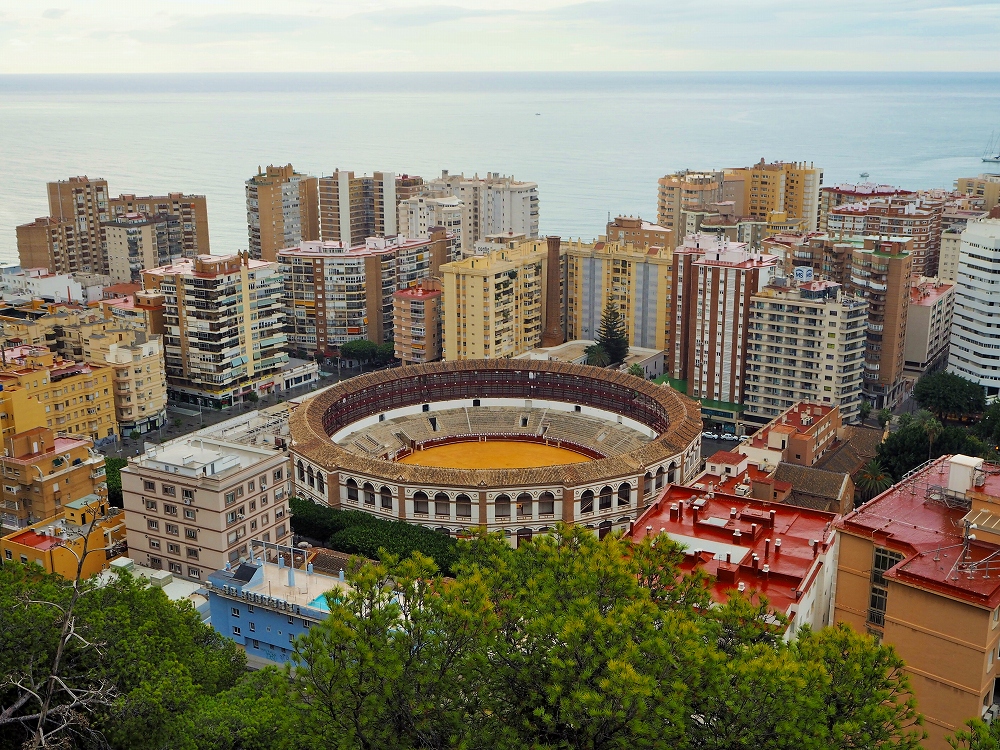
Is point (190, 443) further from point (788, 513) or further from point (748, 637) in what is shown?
point (748, 637)

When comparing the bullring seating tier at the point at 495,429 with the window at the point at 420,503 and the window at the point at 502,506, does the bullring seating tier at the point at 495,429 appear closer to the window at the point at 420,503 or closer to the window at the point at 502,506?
the window at the point at 420,503

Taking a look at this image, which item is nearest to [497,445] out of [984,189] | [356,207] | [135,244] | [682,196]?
[135,244]

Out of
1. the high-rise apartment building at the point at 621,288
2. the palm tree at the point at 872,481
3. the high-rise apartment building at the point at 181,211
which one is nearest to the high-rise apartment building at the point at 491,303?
the high-rise apartment building at the point at 621,288

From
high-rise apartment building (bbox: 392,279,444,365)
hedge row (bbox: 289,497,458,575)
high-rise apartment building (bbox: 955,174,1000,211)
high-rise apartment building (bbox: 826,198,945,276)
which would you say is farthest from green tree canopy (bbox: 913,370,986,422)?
high-rise apartment building (bbox: 955,174,1000,211)

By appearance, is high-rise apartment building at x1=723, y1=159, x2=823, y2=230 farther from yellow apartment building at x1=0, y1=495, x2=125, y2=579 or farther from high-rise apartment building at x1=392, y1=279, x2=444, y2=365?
yellow apartment building at x1=0, y1=495, x2=125, y2=579

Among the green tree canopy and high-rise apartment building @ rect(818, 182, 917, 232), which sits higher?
high-rise apartment building @ rect(818, 182, 917, 232)

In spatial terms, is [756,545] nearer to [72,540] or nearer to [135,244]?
[72,540]
